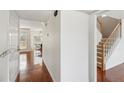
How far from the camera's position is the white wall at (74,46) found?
2.68 metres

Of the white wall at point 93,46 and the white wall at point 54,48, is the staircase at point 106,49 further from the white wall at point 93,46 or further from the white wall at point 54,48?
the white wall at point 54,48

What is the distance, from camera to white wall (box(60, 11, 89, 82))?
2678 millimetres

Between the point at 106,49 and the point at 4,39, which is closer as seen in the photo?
the point at 4,39

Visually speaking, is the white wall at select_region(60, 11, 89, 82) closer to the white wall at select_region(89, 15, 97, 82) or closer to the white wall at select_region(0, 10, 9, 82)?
the white wall at select_region(89, 15, 97, 82)

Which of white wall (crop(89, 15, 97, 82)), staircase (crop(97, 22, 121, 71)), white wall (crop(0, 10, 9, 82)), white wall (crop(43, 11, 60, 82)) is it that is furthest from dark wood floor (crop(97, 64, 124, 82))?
white wall (crop(0, 10, 9, 82))

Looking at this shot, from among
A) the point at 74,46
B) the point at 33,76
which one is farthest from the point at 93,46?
the point at 33,76

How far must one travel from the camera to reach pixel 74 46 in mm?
2826

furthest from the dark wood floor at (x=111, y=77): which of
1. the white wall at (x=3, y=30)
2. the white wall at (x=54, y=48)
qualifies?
the white wall at (x=3, y=30)

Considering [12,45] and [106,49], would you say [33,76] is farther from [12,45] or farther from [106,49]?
[106,49]
